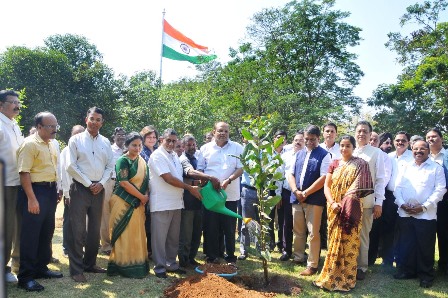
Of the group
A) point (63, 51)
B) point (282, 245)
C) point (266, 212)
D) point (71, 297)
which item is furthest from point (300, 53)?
point (71, 297)

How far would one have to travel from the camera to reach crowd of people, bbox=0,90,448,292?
463cm

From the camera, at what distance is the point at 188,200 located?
18.2 ft

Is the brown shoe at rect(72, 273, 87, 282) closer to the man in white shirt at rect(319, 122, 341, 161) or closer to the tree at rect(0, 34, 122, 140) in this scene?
the man in white shirt at rect(319, 122, 341, 161)

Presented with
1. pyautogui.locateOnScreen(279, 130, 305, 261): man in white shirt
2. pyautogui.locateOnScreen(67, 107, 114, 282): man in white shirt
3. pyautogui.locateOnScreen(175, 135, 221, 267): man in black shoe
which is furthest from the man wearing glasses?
pyautogui.locateOnScreen(67, 107, 114, 282): man in white shirt

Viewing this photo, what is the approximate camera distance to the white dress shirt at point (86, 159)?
4.74 metres

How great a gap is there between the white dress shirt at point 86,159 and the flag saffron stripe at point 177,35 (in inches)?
570

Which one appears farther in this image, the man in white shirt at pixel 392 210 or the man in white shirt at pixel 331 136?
the man in white shirt at pixel 392 210

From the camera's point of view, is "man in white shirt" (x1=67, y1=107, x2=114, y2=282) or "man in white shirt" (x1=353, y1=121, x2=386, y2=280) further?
"man in white shirt" (x1=353, y1=121, x2=386, y2=280)

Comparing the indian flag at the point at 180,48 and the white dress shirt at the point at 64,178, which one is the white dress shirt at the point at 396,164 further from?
the indian flag at the point at 180,48

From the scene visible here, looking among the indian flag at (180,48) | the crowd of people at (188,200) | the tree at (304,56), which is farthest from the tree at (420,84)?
the crowd of people at (188,200)

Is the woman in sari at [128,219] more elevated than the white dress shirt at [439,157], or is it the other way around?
the white dress shirt at [439,157]

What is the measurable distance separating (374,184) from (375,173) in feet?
0.50

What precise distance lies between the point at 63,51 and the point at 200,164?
25.6 meters

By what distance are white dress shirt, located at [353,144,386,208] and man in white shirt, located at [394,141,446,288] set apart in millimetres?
261
